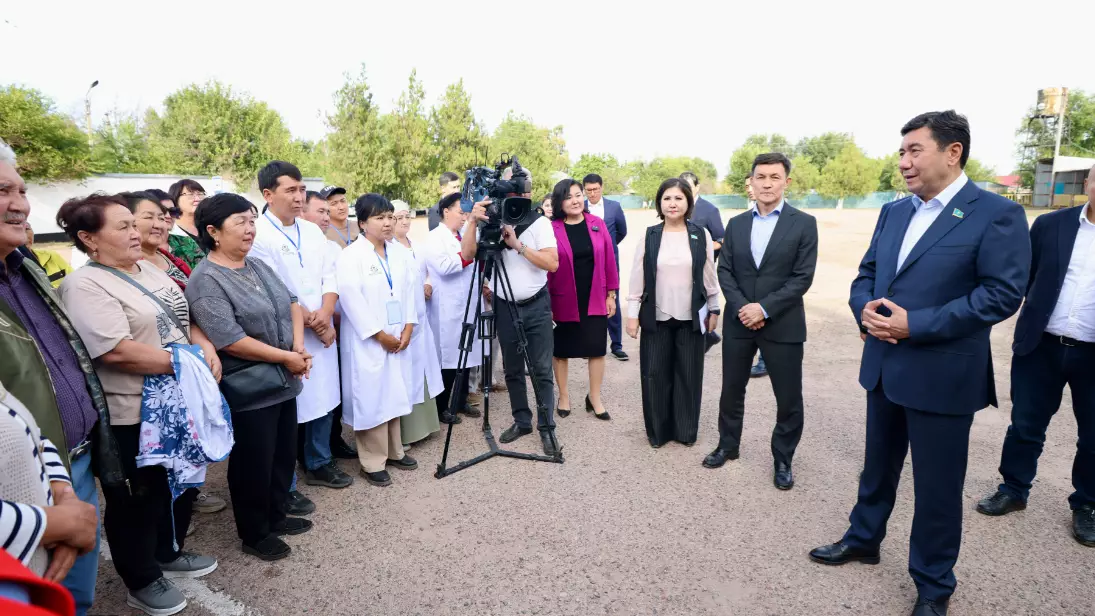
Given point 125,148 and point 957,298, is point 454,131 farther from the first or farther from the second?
point 957,298

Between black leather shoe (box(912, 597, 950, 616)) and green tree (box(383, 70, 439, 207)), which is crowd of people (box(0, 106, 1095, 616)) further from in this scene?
green tree (box(383, 70, 439, 207))

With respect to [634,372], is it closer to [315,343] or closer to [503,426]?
[503,426]

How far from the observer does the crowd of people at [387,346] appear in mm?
2227

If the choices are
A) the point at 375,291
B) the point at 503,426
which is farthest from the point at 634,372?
the point at 375,291

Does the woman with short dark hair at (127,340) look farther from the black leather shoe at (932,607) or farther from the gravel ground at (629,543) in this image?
the black leather shoe at (932,607)

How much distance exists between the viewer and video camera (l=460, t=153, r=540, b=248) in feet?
13.0

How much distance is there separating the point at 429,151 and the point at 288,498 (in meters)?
28.8

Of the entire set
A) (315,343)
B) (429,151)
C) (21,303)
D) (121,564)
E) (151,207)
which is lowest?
(121,564)

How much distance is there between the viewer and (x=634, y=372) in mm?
6422

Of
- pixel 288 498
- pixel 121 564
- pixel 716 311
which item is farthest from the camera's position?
pixel 716 311

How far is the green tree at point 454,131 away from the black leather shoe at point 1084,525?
1152 inches

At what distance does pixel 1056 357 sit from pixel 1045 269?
51 centimetres

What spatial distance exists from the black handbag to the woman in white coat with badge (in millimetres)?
909

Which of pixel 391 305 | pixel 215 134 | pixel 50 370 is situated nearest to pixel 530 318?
pixel 391 305
